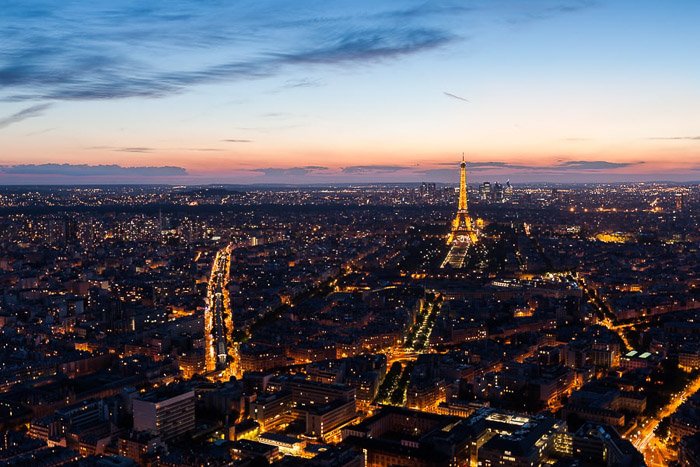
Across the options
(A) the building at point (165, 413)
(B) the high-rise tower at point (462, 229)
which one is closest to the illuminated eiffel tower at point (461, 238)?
(B) the high-rise tower at point (462, 229)

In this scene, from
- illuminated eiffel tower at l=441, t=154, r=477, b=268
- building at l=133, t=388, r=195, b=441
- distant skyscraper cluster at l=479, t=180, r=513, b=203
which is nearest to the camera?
building at l=133, t=388, r=195, b=441

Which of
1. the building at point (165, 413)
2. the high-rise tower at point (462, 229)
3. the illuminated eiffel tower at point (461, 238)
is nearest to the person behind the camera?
the building at point (165, 413)

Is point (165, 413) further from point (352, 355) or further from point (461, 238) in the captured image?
point (461, 238)

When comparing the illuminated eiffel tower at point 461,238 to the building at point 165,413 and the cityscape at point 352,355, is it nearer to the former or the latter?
the cityscape at point 352,355

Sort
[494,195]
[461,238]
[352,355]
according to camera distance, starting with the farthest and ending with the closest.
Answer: [494,195] < [461,238] < [352,355]

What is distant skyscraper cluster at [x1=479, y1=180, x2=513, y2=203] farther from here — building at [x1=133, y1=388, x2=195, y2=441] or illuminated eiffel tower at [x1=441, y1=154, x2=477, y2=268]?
building at [x1=133, y1=388, x2=195, y2=441]

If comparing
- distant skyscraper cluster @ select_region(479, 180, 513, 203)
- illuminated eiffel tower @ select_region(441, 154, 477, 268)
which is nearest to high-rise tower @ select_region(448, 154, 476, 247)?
illuminated eiffel tower @ select_region(441, 154, 477, 268)

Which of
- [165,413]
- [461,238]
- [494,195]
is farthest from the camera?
[494,195]

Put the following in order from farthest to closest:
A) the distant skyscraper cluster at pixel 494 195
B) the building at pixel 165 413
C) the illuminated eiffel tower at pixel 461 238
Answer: the distant skyscraper cluster at pixel 494 195 < the illuminated eiffel tower at pixel 461 238 < the building at pixel 165 413

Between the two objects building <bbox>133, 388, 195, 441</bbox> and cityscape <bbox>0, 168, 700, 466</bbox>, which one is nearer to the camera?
cityscape <bbox>0, 168, 700, 466</bbox>

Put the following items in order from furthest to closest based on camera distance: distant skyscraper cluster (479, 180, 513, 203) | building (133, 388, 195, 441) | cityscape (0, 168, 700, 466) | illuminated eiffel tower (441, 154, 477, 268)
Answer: distant skyscraper cluster (479, 180, 513, 203) → illuminated eiffel tower (441, 154, 477, 268) → building (133, 388, 195, 441) → cityscape (0, 168, 700, 466)

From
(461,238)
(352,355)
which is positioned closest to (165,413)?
(352,355)

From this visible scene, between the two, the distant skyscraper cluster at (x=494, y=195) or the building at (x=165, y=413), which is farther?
the distant skyscraper cluster at (x=494, y=195)
